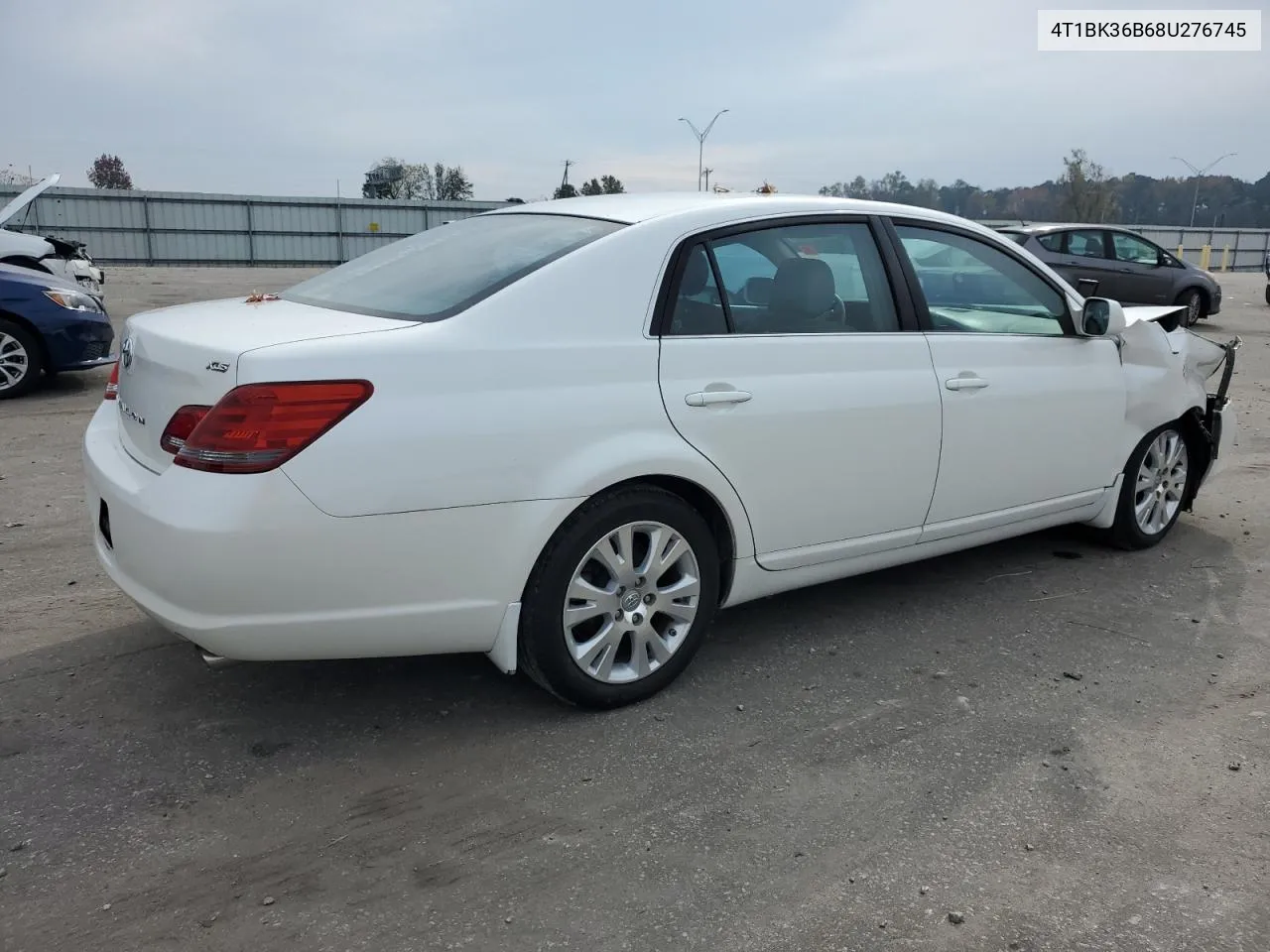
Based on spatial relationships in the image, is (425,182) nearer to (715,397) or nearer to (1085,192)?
(1085,192)

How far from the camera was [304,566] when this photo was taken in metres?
2.81

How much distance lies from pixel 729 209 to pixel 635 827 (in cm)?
204

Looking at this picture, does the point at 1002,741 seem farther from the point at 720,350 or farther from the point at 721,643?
the point at 720,350

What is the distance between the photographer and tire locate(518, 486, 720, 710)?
3.18 metres

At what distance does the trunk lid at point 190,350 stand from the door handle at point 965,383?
6.71 feet

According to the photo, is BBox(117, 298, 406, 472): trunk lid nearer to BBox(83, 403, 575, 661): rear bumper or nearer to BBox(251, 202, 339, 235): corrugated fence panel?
BBox(83, 403, 575, 661): rear bumper

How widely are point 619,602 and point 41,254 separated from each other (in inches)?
400

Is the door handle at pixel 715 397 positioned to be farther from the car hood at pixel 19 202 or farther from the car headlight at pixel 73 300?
the car hood at pixel 19 202

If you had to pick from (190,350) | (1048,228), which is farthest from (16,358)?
(1048,228)

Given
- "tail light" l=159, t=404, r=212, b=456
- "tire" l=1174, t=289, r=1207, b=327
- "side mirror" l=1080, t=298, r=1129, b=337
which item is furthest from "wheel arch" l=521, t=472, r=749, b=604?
"tire" l=1174, t=289, r=1207, b=327

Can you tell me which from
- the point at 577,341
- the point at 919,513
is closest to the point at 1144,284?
the point at 919,513

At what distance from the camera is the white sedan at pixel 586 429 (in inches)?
111

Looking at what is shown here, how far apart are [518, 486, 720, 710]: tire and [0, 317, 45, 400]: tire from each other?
24.6 feet

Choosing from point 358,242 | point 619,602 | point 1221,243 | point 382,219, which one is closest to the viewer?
point 619,602
